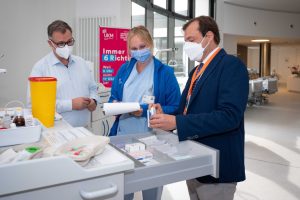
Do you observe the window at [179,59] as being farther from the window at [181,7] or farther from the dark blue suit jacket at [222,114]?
the dark blue suit jacket at [222,114]

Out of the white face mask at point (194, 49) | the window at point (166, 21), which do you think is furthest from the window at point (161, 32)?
the white face mask at point (194, 49)

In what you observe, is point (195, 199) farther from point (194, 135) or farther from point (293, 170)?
point (293, 170)

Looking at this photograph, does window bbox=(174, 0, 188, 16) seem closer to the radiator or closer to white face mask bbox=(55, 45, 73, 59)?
the radiator

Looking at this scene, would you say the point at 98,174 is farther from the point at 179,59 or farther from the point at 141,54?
the point at 179,59

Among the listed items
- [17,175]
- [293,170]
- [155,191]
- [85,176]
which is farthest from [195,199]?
[293,170]

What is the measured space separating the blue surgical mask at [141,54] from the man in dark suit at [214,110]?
0.43 metres

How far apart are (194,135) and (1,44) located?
2.75m

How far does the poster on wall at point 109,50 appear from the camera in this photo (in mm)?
4203

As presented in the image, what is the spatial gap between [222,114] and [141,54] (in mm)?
793

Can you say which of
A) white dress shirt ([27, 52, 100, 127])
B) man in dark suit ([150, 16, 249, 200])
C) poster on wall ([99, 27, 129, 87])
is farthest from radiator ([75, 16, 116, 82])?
man in dark suit ([150, 16, 249, 200])

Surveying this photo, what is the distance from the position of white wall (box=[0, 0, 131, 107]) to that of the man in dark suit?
2536mm

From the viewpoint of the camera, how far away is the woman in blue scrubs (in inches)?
71.7

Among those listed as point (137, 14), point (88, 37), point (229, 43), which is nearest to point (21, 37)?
point (88, 37)

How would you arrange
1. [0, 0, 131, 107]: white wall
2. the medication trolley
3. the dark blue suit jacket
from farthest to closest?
[0, 0, 131, 107]: white wall
the dark blue suit jacket
the medication trolley
